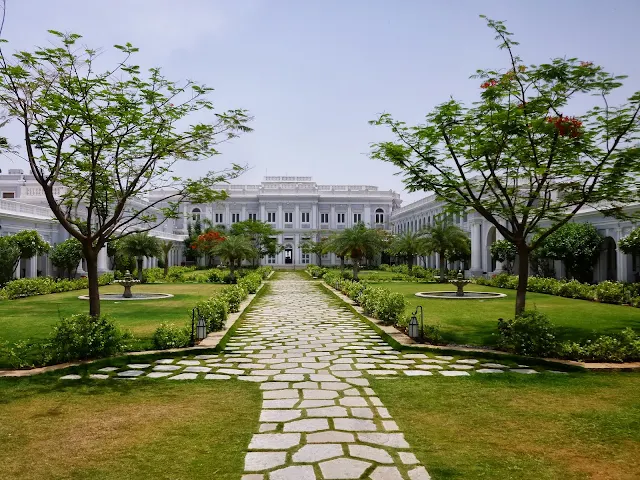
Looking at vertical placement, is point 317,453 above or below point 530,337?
below

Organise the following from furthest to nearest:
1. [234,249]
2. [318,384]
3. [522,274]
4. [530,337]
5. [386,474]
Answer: [234,249] → [522,274] → [530,337] → [318,384] → [386,474]

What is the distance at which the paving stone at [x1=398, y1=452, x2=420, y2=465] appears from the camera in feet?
12.7

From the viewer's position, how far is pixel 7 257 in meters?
19.9

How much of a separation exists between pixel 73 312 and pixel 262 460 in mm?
11476

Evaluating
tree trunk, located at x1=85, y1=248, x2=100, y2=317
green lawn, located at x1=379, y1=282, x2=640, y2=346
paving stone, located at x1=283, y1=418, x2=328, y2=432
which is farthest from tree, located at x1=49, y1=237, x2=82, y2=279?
paving stone, located at x1=283, y1=418, x2=328, y2=432

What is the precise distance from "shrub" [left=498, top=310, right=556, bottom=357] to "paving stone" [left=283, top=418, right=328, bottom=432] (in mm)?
4180

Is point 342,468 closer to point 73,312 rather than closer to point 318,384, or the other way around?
point 318,384

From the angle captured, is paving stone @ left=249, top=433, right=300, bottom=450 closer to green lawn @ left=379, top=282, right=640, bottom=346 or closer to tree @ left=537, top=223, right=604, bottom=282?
green lawn @ left=379, top=282, right=640, bottom=346

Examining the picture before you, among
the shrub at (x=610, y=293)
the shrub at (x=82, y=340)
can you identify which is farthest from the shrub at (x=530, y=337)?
the shrub at (x=610, y=293)

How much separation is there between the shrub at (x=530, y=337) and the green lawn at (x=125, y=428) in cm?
411

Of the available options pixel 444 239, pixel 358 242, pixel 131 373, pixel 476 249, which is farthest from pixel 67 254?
pixel 476 249

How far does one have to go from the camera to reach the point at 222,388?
6.01 m

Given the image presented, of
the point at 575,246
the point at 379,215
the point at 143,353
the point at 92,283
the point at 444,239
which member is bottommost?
the point at 143,353

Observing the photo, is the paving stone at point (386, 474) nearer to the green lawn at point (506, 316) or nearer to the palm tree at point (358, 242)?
the green lawn at point (506, 316)
